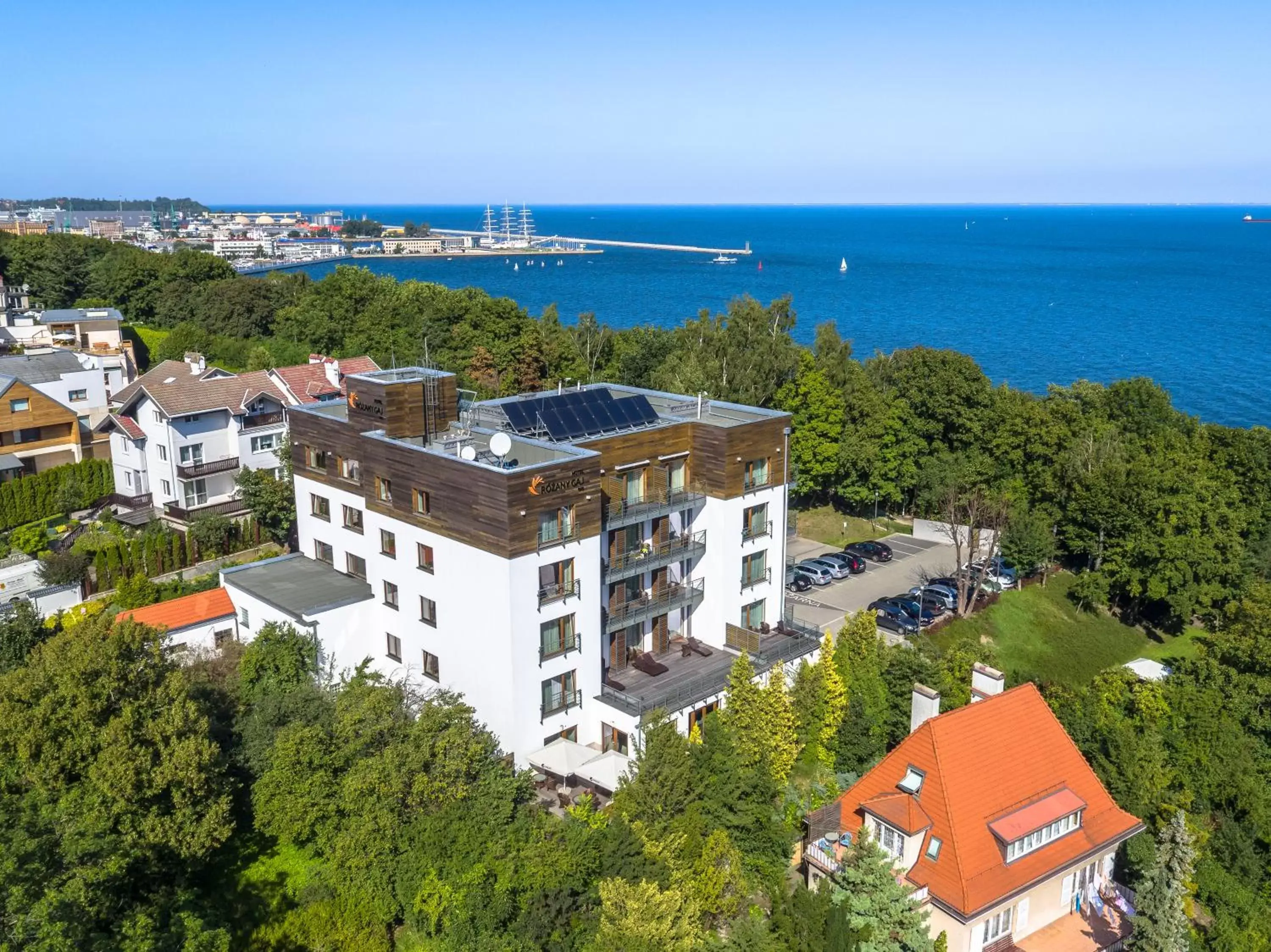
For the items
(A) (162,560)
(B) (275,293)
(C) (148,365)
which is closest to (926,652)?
(A) (162,560)

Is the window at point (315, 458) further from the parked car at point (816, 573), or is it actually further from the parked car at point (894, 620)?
the parked car at point (894, 620)

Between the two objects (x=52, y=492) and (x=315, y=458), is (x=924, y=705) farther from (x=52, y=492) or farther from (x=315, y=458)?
(x=52, y=492)

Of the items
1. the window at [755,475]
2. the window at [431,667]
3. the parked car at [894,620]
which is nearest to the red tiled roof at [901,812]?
the window at [755,475]

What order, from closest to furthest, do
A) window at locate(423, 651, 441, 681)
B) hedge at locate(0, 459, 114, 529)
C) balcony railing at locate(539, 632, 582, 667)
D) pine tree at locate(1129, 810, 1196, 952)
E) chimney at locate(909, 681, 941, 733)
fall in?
pine tree at locate(1129, 810, 1196, 952)
chimney at locate(909, 681, 941, 733)
balcony railing at locate(539, 632, 582, 667)
window at locate(423, 651, 441, 681)
hedge at locate(0, 459, 114, 529)

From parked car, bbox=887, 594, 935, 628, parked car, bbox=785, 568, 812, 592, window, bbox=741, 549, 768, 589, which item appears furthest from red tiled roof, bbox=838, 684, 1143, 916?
parked car, bbox=785, 568, 812, 592

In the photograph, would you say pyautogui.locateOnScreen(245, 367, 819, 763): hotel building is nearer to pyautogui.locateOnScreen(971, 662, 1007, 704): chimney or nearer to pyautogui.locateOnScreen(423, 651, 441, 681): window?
pyautogui.locateOnScreen(423, 651, 441, 681): window

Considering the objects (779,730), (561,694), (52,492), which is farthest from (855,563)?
(52,492)
